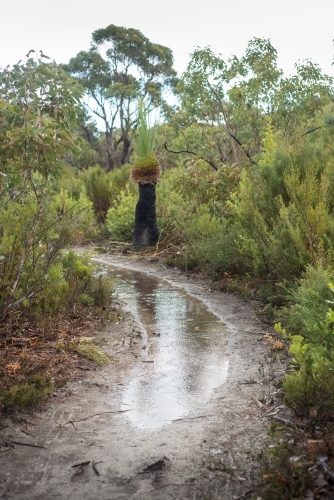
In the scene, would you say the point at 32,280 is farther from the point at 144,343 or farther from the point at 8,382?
the point at 8,382

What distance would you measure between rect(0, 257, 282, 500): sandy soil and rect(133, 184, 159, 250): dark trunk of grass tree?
25.3 feet

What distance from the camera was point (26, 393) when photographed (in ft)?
15.0

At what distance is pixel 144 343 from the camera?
6.47m

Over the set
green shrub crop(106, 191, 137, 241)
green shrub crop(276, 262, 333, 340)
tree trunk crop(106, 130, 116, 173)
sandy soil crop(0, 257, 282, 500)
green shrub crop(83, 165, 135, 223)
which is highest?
tree trunk crop(106, 130, 116, 173)

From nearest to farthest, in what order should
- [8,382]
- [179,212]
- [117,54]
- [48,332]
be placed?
[8,382], [48,332], [179,212], [117,54]

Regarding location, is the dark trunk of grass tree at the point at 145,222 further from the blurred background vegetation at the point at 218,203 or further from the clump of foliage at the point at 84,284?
the clump of foliage at the point at 84,284

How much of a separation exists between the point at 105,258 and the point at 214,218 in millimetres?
2943

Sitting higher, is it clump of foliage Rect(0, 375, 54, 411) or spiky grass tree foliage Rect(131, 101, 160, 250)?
spiky grass tree foliage Rect(131, 101, 160, 250)

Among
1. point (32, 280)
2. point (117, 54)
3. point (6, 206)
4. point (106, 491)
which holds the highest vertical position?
point (117, 54)

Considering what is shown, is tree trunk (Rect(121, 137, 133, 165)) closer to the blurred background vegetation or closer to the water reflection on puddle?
the blurred background vegetation

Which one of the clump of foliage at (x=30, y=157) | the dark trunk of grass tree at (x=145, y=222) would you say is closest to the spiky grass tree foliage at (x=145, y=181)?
the dark trunk of grass tree at (x=145, y=222)

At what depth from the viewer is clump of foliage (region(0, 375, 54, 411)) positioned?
446 centimetres

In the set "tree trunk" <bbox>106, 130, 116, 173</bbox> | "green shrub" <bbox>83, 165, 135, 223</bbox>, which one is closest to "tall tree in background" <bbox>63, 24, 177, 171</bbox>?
"tree trunk" <bbox>106, 130, 116, 173</bbox>

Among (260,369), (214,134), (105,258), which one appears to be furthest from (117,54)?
(260,369)
